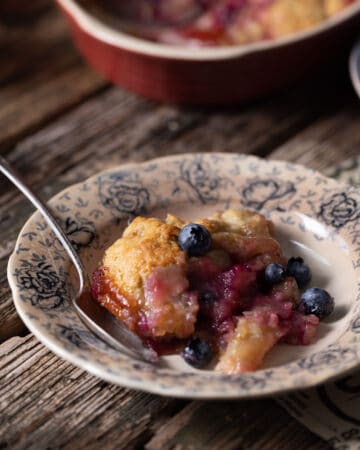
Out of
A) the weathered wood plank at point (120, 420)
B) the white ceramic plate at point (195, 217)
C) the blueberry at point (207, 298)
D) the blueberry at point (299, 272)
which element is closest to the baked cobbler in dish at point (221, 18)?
the white ceramic plate at point (195, 217)

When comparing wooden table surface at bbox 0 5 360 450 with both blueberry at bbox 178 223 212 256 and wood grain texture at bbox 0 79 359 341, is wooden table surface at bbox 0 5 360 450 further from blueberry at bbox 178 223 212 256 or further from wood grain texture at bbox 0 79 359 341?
blueberry at bbox 178 223 212 256

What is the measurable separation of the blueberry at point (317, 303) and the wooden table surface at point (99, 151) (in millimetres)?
182

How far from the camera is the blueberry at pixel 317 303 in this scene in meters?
1.36

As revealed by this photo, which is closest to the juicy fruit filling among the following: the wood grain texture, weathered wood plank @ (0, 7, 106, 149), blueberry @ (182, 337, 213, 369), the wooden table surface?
blueberry @ (182, 337, 213, 369)

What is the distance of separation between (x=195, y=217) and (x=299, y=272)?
299 mm

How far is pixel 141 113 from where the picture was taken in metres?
2.27

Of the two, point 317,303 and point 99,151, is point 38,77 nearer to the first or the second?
point 99,151

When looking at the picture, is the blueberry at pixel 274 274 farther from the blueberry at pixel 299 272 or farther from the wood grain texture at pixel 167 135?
the wood grain texture at pixel 167 135

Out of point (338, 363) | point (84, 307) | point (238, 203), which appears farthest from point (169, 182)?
point (338, 363)

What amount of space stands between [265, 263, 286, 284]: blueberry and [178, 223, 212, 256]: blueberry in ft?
0.41

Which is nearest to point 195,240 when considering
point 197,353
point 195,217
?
point 197,353

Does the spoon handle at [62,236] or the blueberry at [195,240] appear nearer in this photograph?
the blueberry at [195,240]

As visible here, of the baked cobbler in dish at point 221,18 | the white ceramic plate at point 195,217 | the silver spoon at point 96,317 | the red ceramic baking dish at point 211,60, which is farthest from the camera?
the baked cobbler in dish at point 221,18

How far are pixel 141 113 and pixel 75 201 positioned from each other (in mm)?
722
